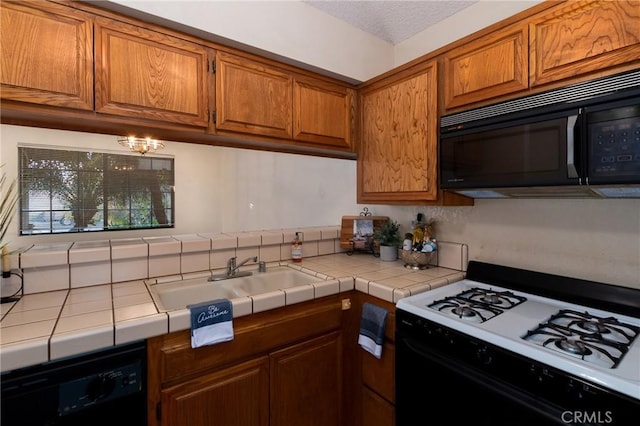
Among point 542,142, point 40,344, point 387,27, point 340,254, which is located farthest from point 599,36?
point 40,344

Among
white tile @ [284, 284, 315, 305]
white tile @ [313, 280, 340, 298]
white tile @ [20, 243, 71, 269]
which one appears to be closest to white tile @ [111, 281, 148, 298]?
white tile @ [20, 243, 71, 269]

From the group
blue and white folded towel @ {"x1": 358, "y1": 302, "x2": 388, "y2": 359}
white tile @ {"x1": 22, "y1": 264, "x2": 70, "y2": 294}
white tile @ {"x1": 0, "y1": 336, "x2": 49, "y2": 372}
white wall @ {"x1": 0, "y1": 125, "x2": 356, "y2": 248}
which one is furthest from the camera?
white wall @ {"x1": 0, "y1": 125, "x2": 356, "y2": 248}

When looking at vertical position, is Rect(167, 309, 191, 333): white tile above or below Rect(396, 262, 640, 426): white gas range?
above

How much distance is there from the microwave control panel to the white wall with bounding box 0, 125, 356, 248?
5.31 feet

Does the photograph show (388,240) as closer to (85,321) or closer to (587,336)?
(587,336)

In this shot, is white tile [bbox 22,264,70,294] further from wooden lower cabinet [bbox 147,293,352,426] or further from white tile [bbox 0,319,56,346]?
wooden lower cabinet [bbox 147,293,352,426]

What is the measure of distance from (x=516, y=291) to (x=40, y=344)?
74.1 inches

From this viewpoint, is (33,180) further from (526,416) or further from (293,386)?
(526,416)

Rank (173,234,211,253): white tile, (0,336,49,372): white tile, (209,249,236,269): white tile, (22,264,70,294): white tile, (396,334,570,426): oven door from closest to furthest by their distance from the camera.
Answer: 1. (0,336,49,372): white tile
2. (396,334,570,426): oven door
3. (22,264,70,294): white tile
4. (173,234,211,253): white tile
5. (209,249,236,269): white tile

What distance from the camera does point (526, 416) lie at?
0.93m

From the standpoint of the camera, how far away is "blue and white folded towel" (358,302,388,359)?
54.6 inches

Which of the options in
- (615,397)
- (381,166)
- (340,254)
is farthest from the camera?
(340,254)

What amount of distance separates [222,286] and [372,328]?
816mm

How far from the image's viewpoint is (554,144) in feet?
3.69
